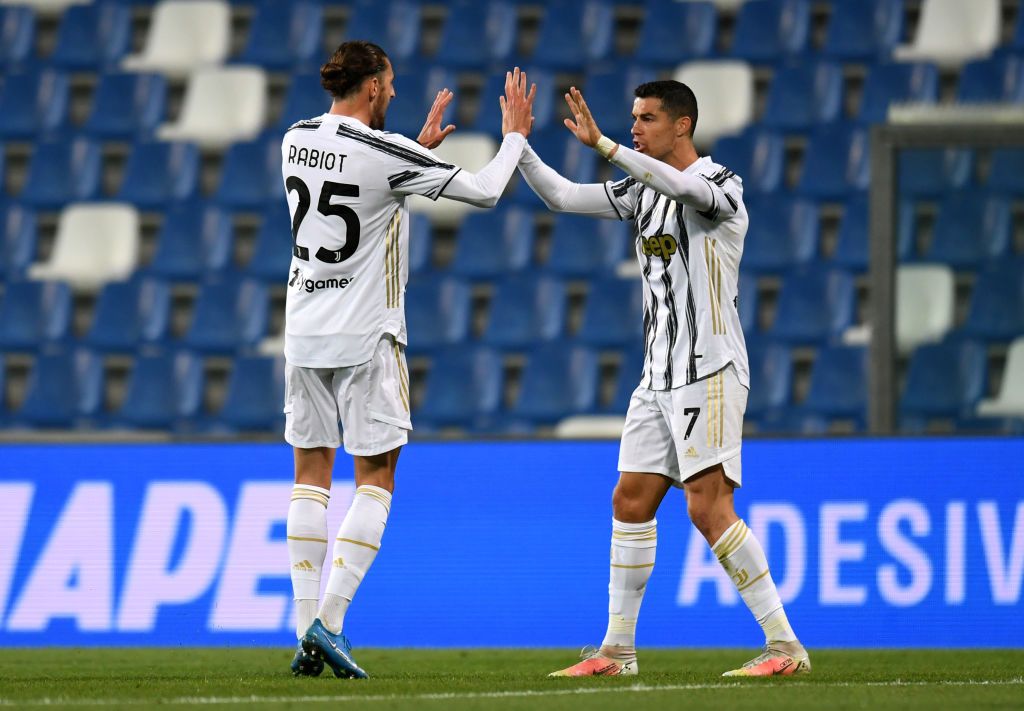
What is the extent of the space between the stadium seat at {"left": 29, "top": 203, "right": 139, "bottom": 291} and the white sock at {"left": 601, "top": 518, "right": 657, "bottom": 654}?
726 centimetres

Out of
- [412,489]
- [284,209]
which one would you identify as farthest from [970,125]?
[284,209]

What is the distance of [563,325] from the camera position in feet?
35.5

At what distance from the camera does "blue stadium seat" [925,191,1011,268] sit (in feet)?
24.4

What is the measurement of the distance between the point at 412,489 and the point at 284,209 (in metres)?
4.62

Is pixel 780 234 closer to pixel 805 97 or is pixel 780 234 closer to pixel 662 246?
pixel 805 97

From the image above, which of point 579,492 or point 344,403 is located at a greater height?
point 344,403

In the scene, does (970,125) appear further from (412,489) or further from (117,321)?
(117,321)

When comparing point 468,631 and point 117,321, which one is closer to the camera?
point 468,631

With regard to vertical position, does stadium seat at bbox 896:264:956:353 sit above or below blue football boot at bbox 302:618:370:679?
above

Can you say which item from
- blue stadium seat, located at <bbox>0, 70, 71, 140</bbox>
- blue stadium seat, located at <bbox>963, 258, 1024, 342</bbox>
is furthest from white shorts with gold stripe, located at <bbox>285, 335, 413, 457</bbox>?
blue stadium seat, located at <bbox>0, 70, 71, 140</bbox>

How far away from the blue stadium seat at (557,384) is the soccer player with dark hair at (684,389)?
4.87 metres

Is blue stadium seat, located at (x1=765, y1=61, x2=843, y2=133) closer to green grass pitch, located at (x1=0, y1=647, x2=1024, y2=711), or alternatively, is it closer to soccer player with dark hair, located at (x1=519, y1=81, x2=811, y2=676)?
green grass pitch, located at (x1=0, y1=647, x2=1024, y2=711)

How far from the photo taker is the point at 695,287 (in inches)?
208

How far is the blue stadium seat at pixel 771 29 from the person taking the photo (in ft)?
39.3
